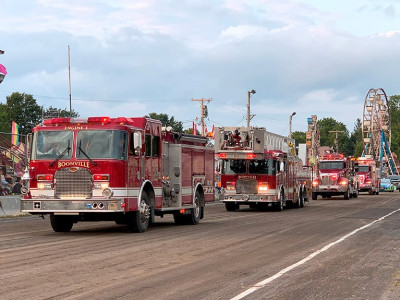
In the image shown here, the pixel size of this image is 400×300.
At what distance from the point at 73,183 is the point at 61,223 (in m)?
2.09

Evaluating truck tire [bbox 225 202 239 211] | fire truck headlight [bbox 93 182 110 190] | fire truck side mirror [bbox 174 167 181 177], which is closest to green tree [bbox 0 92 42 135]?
truck tire [bbox 225 202 239 211]

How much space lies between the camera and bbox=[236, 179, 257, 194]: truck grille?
33.8m

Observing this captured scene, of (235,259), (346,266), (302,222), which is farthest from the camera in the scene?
(302,222)

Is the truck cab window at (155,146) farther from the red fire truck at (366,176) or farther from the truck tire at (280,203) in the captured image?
the red fire truck at (366,176)

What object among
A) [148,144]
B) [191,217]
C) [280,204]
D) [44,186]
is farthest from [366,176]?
[44,186]

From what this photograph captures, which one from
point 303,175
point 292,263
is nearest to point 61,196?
point 292,263

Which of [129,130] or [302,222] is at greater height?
[129,130]

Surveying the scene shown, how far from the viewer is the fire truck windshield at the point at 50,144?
18.4 metres

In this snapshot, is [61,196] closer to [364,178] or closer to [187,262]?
[187,262]

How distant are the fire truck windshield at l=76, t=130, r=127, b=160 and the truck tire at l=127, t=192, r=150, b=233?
5.40 feet

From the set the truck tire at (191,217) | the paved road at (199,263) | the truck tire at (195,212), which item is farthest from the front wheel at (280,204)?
the paved road at (199,263)

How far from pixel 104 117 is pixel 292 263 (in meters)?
7.28

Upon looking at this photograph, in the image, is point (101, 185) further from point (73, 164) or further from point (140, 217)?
point (140, 217)

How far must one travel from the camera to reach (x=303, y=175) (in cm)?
4169
